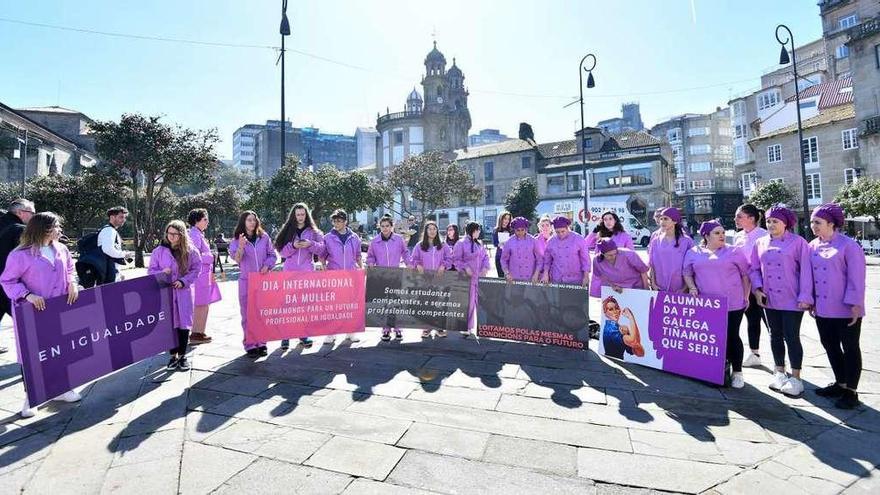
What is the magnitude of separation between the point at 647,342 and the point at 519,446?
2.66 meters

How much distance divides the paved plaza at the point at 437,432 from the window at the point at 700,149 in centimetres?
7443

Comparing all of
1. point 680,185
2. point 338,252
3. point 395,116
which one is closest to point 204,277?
point 338,252

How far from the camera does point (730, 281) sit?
15.2 ft

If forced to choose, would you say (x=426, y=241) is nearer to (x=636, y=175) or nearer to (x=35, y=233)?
(x=35, y=233)

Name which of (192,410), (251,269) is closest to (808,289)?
(192,410)

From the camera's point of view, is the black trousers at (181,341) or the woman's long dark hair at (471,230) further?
the woman's long dark hair at (471,230)

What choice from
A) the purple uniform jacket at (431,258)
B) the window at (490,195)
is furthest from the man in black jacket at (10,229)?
the window at (490,195)

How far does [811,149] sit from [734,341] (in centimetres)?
3795

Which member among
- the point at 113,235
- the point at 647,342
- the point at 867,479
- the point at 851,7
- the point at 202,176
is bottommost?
the point at 867,479

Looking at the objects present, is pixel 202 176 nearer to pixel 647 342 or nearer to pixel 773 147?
pixel 647 342

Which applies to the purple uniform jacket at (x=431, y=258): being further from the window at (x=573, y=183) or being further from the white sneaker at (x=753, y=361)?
the window at (x=573, y=183)

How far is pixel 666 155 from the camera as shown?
145ft

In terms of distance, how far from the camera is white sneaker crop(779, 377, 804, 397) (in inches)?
166

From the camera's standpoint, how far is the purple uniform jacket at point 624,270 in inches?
223
